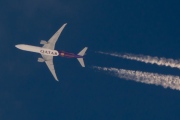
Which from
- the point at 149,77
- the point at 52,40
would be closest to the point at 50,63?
the point at 52,40

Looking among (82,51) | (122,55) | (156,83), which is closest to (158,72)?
(156,83)

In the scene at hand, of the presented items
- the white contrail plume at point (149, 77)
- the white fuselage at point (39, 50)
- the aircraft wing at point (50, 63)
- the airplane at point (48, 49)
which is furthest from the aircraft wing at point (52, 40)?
the white contrail plume at point (149, 77)

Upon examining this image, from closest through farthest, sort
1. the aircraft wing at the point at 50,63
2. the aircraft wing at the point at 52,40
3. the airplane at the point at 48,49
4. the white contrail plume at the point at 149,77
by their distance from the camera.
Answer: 1. the white contrail plume at the point at 149,77
2. the airplane at the point at 48,49
3. the aircraft wing at the point at 52,40
4. the aircraft wing at the point at 50,63

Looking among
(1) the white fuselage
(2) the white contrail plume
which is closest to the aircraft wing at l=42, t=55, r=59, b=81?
(1) the white fuselage

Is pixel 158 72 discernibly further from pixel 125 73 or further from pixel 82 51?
pixel 82 51

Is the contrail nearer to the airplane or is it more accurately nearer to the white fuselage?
the airplane

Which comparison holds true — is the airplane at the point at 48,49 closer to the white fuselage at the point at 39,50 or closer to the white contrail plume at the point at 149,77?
the white fuselage at the point at 39,50

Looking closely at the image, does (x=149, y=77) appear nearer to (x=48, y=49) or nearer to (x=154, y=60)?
(x=154, y=60)

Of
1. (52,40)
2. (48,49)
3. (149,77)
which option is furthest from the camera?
(52,40)
